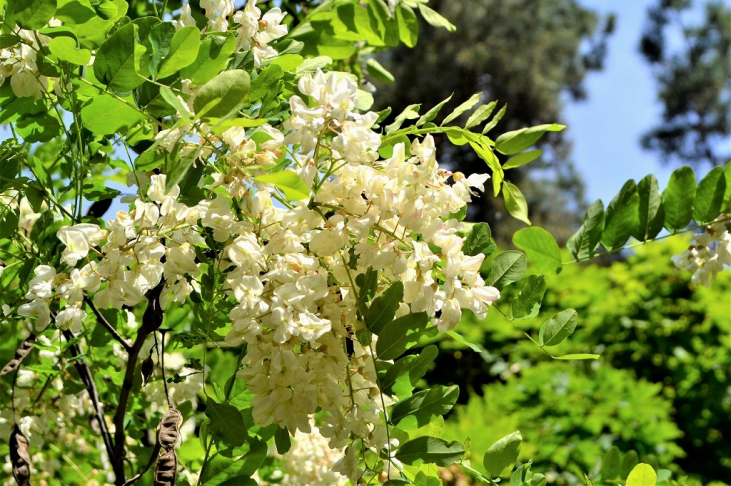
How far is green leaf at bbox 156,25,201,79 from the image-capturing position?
59 cm

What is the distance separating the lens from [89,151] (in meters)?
0.83

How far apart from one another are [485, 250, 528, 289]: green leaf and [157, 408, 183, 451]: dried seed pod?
0.31m

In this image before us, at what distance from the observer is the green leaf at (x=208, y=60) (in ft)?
2.03

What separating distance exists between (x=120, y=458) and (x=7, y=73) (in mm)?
424

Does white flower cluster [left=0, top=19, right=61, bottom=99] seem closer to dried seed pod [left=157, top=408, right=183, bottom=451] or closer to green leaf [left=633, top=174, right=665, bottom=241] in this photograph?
dried seed pod [left=157, top=408, right=183, bottom=451]

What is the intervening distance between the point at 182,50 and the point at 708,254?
64cm

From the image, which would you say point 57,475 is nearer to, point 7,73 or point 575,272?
point 7,73

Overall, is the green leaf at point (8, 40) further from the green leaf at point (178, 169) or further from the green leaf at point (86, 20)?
the green leaf at point (178, 169)

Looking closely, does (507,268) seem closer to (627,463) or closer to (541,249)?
(541,249)

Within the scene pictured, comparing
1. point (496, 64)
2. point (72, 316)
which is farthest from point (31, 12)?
point (496, 64)

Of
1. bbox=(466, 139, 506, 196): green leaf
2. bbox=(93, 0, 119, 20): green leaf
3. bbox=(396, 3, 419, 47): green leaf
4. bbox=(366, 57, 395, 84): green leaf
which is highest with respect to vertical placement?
bbox=(366, 57, 395, 84): green leaf

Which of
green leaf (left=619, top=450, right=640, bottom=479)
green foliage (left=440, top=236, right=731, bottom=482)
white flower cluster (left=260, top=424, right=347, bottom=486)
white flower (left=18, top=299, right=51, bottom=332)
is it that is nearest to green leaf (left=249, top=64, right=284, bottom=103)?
white flower (left=18, top=299, right=51, bottom=332)

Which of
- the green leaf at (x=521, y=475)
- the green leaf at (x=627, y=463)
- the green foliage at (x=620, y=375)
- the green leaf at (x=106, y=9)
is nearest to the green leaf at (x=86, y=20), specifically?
the green leaf at (x=106, y=9)

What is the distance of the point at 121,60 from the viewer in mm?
604
